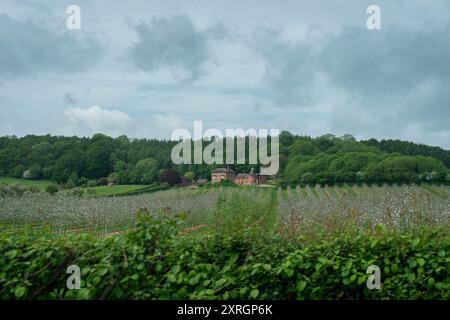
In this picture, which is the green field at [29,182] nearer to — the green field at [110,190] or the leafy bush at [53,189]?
the leafy bush at [53,189]

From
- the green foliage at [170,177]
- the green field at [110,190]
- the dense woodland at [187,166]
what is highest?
the dense woodland at [187,166]

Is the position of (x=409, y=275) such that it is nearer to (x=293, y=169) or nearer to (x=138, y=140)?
(x=138, y=140)

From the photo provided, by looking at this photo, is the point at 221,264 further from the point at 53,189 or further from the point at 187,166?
the point at 187,166

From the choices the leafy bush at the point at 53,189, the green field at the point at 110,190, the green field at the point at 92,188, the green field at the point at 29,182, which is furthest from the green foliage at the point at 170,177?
the green field at the point at 29,182

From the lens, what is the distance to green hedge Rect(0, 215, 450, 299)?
3385 mm

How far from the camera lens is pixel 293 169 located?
52562 millimetres

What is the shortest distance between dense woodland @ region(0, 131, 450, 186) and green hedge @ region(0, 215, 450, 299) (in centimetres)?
2641

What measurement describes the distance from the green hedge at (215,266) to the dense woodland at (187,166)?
86.6 ft

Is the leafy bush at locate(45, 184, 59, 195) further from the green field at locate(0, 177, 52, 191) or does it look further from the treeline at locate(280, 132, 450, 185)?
the treeline at locate(280, 132, 450, 185)

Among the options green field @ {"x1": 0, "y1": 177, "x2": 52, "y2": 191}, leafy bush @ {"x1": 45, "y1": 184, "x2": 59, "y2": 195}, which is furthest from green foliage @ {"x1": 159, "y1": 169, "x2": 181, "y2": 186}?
green field @ {"x1": 0, "y1": 177, "x2": 52, "y2": 191}

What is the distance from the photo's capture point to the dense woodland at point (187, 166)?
3328 cm

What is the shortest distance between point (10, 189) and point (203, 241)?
111 feet

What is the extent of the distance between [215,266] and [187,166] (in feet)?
137

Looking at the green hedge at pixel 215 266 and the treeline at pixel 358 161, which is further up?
the treeline at pixel 358 161
